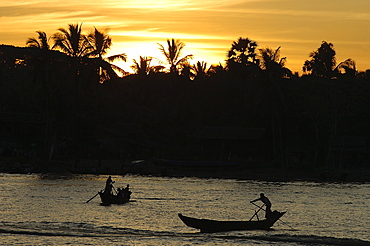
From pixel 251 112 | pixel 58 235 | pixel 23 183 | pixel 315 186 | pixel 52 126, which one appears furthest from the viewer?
Answer: pixel 251 112

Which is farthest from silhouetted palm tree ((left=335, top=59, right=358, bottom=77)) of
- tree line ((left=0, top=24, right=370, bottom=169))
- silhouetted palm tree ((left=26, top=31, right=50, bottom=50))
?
silhouetted palm tree ((left=26, top=31, right=50, bottom=50))

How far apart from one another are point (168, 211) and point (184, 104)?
38.7m

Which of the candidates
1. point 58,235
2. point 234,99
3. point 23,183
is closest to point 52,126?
point 23,183

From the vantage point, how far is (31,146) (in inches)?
2810

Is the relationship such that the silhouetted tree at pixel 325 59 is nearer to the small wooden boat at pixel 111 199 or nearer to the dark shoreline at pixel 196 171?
the dark shoreline at pixel 196 171

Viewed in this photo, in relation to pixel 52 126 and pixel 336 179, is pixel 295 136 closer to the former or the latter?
pixel 336 179

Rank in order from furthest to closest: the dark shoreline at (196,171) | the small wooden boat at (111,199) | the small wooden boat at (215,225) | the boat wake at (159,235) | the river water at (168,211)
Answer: the dark shoreline at (196,171), the small wooden boat at (111,199), the small wooden boat at (215,225), the river water at (168,211), the boat wake at (159,235)

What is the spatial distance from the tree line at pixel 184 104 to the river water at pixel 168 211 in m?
8.03

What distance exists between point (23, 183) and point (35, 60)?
1908 cm

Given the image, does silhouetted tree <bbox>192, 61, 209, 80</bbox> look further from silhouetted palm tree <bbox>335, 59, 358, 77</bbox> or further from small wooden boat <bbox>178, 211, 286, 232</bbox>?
small wooden boat <bbox>178, 211, 286, 232</bbox>

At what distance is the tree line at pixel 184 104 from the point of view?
69.5m

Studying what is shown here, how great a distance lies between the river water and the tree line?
8.03 m

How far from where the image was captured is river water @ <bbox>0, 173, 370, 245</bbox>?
30594mm

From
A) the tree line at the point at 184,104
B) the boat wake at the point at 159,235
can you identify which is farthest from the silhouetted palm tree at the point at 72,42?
the boat wake at the point at 159,235
